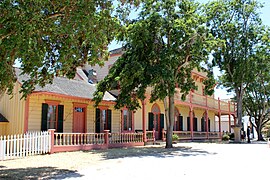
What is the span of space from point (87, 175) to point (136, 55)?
1067 cm

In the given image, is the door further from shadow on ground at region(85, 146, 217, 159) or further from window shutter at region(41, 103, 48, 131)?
shadow on ground at region(85, 146, 217, 159)

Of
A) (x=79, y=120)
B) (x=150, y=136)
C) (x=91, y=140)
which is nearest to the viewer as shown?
(x=91, y=140)

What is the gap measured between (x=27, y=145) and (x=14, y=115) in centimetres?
318

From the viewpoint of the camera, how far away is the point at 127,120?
24625mm

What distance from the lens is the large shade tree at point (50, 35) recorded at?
340 inches

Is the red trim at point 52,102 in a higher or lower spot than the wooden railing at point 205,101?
lower

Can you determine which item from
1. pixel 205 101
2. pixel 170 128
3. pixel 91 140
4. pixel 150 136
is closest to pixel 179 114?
pixel 205 101

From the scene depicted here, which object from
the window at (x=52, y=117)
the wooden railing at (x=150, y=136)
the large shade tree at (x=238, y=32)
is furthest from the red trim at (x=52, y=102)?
the large shade tree at (x=238, y=32)

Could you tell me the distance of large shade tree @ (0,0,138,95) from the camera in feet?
28.3

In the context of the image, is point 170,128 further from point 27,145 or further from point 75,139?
point 27,145

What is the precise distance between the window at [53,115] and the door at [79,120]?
1.42 metres

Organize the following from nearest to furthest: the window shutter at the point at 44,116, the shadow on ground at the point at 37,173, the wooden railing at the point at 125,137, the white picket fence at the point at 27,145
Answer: the shadow on ground at the point at 37,173
the white picket fence at the point at 27,145
the window shutter at the point at 44,116
the wooden railing at the point at 125,137

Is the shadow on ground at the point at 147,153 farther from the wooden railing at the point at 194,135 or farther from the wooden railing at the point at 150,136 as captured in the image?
the wooden railing at the point at 194,135

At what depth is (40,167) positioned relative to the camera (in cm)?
1160
